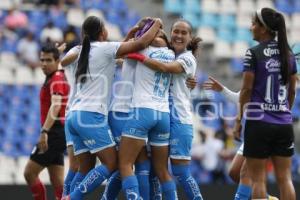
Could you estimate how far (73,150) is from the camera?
28.7 ft

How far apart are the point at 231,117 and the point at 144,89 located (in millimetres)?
7361

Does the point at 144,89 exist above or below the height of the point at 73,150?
above

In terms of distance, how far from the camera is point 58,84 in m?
9.23

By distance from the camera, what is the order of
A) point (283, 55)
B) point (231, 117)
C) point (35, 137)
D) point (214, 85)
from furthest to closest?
point (231, 117) → point (35, 137) → point (214, 85) → point (283, 55)

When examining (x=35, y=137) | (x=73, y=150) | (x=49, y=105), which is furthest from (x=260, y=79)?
(x=35, y=137)

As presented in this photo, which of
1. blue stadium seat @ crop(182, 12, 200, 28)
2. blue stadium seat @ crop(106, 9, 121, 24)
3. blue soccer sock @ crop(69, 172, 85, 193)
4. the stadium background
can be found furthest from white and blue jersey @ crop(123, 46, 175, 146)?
blue stadium seat @ crop(182, 12, 200, 28)

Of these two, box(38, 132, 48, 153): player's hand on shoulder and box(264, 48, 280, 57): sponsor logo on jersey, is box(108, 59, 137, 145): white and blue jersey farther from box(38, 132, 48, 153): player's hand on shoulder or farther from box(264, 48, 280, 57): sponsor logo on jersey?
box(264, 48, 280, 57): sponsor logo on jersey

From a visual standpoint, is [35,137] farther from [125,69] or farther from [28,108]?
[125,69]

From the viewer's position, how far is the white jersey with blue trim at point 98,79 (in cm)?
805

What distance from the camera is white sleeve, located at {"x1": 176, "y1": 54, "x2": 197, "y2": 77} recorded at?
26.9 ft

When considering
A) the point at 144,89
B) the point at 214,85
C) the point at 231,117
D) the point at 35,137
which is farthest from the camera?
the point at 231,117

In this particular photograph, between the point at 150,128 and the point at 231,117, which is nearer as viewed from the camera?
the point at 150,128

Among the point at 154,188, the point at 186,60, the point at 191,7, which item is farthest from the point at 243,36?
the point at 186,60

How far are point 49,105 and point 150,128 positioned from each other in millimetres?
1773
